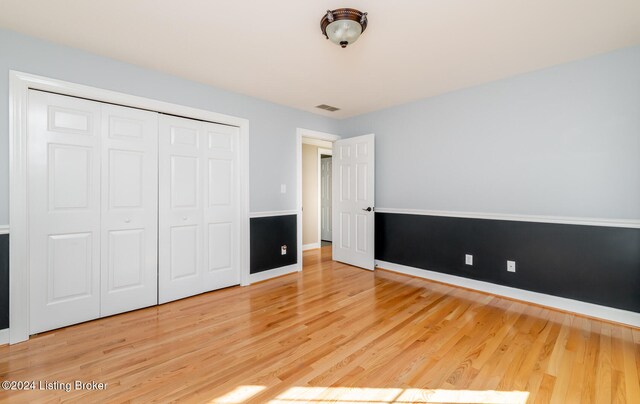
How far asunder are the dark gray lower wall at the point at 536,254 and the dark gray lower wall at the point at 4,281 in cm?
412

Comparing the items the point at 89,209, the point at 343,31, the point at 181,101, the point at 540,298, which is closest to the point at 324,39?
the point at 343,31

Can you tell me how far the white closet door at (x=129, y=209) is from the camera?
8.78 ft

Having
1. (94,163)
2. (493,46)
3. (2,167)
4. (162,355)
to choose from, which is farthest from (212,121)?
(493,46)

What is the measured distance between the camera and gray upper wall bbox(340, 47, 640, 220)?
8.37 feet

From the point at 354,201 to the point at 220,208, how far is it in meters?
2.07

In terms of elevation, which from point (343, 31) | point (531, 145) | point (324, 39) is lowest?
point (531, 145)

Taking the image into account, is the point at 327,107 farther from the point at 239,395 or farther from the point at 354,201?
the point at 239,395

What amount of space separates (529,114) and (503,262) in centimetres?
165

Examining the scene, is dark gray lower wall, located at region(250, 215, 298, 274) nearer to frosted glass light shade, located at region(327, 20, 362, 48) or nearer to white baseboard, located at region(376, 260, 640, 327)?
white baseboard, located at region(376, 260, 640, 327)

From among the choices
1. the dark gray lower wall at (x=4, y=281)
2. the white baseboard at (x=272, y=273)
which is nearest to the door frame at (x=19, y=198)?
the dark gray lower wall at (x=4, y=281)

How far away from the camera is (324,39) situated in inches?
92.7

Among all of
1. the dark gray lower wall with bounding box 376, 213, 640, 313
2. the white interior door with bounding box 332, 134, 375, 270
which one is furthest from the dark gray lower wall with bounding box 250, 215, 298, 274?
the dark gray lower wall with bounding box 376, 213, 640, 313

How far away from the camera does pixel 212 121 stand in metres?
3.38

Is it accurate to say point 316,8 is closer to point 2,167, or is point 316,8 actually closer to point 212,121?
point 212,121
